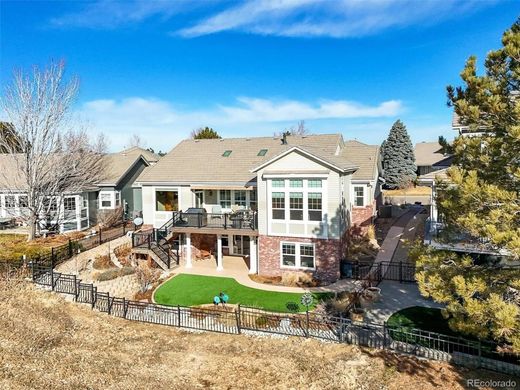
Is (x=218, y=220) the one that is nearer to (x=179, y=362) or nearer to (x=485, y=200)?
(x=179, y=362)

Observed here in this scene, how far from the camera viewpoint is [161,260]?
2328 centimetres

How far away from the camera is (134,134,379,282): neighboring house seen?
2039cm

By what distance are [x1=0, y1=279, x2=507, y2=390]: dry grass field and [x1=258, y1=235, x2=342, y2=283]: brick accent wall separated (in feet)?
21.9

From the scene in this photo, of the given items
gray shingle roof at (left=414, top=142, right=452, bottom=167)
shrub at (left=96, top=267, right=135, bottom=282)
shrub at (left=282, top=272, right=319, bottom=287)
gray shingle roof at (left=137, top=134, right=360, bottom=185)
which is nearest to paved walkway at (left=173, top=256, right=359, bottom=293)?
shrub at (left=282, top=272, right=319, bottom=287)

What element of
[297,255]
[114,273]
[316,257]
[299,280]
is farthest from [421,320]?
[114,273]

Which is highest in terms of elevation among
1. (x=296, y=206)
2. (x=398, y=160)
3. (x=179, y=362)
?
(x=398, y=160)

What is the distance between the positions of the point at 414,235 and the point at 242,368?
20.2 metres

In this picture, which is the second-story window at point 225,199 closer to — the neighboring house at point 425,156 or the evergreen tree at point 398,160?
the evergreen tree at point 398,160

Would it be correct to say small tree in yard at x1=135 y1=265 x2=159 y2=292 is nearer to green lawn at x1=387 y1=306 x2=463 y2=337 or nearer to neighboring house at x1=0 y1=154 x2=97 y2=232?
neighboring house at x1=0 y1=154 x2=97 y2=232

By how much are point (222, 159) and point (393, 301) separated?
617 inches

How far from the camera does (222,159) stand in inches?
1070

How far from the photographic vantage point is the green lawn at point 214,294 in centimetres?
1792

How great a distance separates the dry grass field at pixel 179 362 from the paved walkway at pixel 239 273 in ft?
A: 17.6

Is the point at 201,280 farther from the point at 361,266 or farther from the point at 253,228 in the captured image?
the point at 361,266
